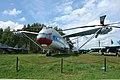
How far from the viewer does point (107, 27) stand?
36656 millimetres

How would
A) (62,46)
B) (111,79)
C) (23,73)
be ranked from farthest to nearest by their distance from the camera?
(62,46)
(23,73)
(111,79)

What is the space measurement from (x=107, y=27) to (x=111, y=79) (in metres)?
23.7

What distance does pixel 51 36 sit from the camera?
33.4 meters

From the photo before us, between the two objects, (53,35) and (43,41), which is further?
(53,35)

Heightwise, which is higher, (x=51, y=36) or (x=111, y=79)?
(x=51, y=36)

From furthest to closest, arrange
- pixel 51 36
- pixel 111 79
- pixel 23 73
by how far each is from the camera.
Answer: pixel 51 36, pixel 23 73, pixel 111 79

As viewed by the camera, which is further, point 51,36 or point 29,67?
point 51,36

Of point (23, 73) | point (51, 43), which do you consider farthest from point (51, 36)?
point (23, 73)

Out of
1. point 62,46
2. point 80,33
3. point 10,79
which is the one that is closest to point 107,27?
point 80,33

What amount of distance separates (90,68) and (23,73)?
18.6 ft

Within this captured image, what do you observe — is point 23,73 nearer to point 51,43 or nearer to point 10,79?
point 10,79

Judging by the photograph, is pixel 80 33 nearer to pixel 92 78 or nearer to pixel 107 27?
pixel 107 27

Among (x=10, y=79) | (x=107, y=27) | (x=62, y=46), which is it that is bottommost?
(x=10, y=79)

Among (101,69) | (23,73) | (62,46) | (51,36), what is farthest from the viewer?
(62,46)
